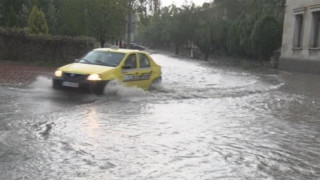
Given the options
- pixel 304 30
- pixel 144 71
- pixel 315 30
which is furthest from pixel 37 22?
pixel 315 30

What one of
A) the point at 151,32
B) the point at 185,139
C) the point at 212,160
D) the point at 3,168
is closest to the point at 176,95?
the point at 185,139

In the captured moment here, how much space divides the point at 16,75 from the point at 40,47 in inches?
218

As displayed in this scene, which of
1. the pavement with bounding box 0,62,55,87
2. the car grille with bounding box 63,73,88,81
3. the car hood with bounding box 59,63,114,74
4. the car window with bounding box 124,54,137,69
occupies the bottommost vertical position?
the pavement with bounding box 0,62,55,87

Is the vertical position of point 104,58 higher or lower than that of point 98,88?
higher

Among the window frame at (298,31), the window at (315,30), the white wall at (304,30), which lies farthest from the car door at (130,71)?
the window frame at (298,31)

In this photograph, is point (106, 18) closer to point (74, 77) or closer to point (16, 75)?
point (16, 75)

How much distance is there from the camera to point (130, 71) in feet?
43.1

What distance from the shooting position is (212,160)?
6426 millimetres

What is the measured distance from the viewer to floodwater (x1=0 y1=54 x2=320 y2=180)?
584cm

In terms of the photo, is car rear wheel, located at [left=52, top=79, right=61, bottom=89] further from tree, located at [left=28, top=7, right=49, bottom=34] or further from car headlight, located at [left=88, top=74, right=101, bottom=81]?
tree, located at [left=28, top=7, right=49, bottom=34]

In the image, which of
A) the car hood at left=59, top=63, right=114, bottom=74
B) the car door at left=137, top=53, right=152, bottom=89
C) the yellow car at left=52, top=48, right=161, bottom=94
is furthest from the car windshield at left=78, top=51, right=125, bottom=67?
the car door at left=137, top=53, right=152, bottom=89

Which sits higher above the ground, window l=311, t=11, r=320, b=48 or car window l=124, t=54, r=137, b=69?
window l=311, t=11, r=320, b=48

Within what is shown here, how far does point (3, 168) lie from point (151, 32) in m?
98.6

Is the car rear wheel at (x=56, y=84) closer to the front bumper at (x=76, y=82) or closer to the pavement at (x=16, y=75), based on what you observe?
the front bumper at (x=76, y=82)
